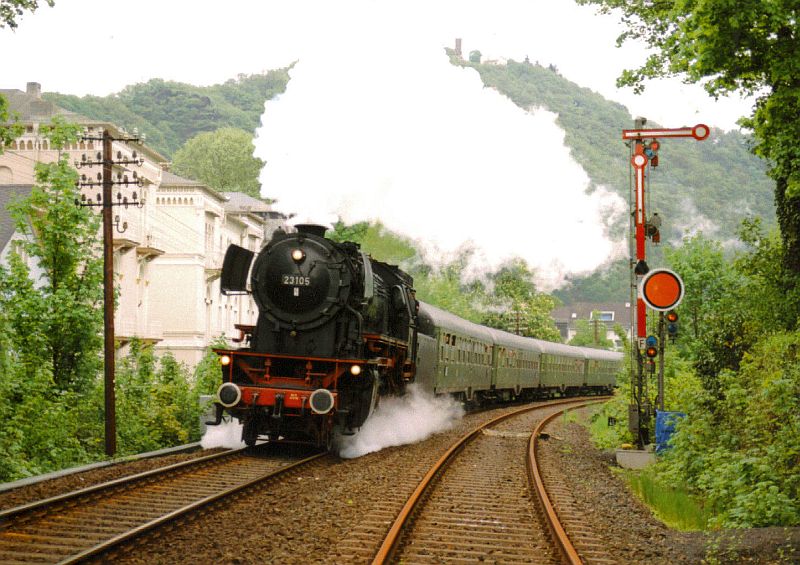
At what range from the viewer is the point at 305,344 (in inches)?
599

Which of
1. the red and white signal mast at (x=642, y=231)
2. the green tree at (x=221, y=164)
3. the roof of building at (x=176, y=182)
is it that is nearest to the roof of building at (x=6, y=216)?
the roof of building at (x=176, y=182)

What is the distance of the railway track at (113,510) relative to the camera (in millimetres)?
7781

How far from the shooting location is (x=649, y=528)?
1010cm

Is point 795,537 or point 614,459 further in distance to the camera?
point 614,459

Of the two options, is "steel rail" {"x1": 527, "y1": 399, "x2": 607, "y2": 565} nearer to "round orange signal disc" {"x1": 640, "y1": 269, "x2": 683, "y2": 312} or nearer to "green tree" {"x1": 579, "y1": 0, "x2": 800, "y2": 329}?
"round orange signal disc" {"x1": 640, "y1": 269, "x2": 683, "y2": 312}

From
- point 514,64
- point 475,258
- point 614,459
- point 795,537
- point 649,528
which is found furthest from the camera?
point 514,64

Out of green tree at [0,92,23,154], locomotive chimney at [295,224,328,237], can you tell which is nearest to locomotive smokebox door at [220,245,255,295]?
locomotive chimney at [295,224,328,237]

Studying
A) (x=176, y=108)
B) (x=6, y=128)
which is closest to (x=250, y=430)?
(x=6, y=128)

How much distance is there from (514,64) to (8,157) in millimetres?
98317

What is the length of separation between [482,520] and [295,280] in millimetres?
6489

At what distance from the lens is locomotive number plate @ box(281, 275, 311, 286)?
1517cm

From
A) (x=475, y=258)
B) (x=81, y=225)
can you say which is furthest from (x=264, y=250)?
(x=475, y=258)

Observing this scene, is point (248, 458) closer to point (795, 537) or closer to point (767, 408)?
point (767, 408)

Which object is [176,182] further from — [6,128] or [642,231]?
[642,231]
